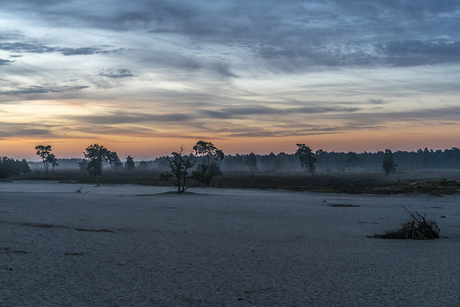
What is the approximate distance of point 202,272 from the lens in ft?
27.1

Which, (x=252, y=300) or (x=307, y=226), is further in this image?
(x=307, y=226)

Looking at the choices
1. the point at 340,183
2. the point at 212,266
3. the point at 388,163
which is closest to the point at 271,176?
the point at 388,163

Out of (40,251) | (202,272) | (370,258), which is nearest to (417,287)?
(370,258)

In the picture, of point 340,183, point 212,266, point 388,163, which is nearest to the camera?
point 212,266

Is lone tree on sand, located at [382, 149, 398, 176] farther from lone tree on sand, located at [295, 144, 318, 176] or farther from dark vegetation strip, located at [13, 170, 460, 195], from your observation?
lone tree on sand, located at [295, 144, 318, 176]

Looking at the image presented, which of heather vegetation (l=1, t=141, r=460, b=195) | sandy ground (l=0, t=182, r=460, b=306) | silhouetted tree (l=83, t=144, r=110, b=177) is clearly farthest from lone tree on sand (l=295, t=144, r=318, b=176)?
sandy ground (l=0, t=182, r=460, b=306)

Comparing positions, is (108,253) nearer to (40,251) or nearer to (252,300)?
(40,251)

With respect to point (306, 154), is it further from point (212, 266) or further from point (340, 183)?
point (212, 266)

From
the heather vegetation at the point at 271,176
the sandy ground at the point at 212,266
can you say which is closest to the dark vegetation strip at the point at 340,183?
the heather vegetation at the point at 271,176

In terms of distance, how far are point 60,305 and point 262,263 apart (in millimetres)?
4883

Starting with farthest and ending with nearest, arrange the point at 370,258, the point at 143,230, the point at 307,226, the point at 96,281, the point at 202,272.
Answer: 1. the point at 307,226
2. the point at 143,230
3. the point at 370,258
4. the point at 202,272
5. the point at 96,281

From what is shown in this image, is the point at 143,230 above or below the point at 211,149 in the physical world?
below

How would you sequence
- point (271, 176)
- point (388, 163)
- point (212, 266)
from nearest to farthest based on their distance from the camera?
point (212, 266) < point (388, 163) < point (271, 176)

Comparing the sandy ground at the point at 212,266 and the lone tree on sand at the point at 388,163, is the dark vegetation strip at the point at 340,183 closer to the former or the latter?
the lone tree on sand at the point at 388,163
